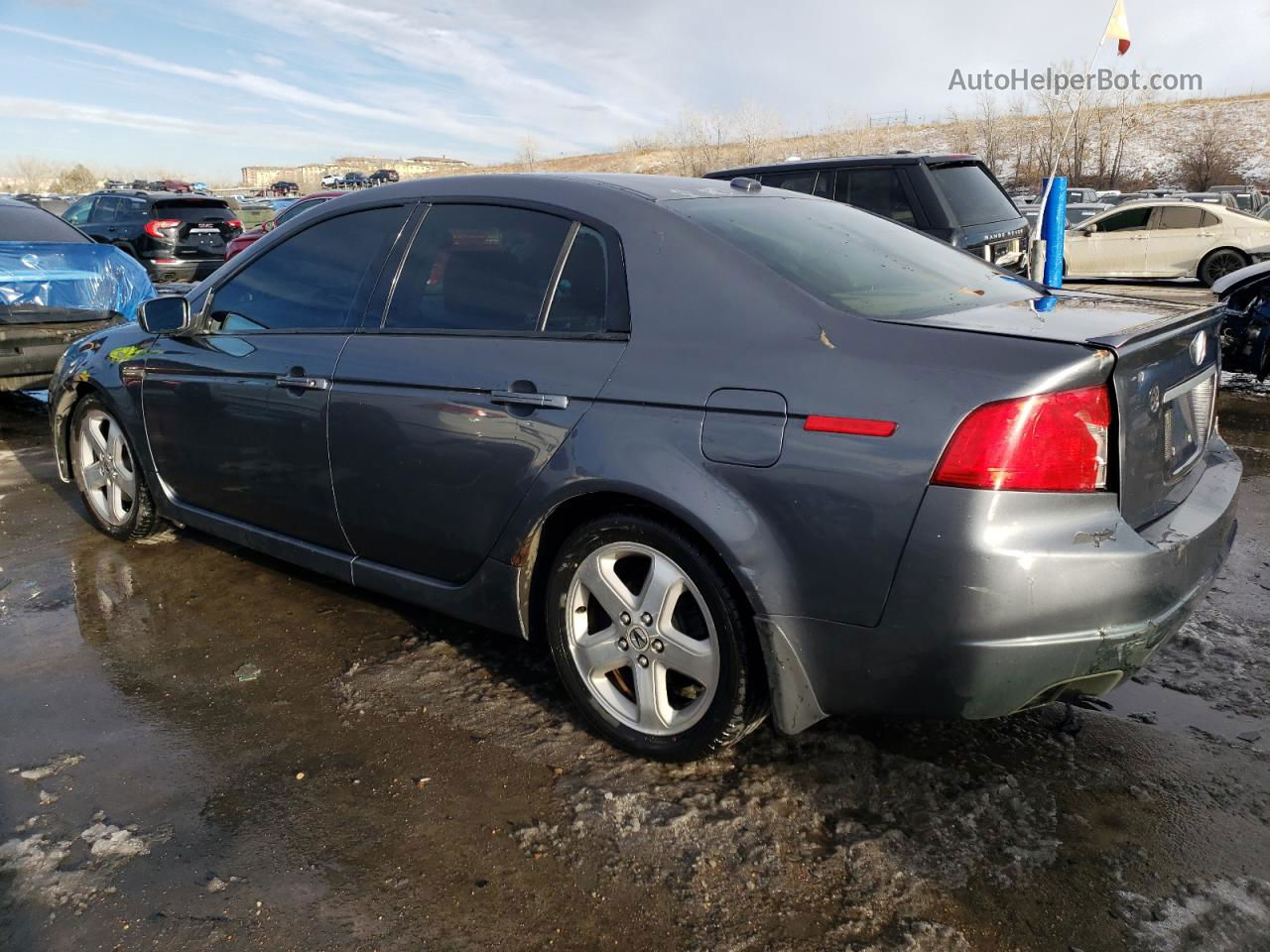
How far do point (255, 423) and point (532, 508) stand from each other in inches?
57.4

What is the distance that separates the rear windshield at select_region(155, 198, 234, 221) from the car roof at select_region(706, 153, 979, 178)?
11553 millimetres

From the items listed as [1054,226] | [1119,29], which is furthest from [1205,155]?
[1054,226]

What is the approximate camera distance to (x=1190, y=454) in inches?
102

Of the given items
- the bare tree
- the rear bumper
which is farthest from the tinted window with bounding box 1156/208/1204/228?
the bare tree

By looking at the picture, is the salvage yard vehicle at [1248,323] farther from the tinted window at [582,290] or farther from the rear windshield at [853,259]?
the tinted window at [582,290]

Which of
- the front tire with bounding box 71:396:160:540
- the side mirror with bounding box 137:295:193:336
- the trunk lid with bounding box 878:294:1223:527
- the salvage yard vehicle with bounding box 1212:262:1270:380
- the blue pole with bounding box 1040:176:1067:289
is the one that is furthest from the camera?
the blue pole with bounding box 1040:176:1067:289

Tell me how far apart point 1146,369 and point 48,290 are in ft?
27.2

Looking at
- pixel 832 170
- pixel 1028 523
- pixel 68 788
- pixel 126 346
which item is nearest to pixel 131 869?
pixel 68 788

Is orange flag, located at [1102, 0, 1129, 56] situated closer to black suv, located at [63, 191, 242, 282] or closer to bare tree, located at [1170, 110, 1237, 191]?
black suv, located at [63, 191, 242, 282]

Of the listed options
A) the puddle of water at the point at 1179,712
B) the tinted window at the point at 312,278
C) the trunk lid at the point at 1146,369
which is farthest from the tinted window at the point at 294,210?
the puddle of water at the point at 1179,712

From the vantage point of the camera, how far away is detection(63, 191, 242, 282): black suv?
645 inches

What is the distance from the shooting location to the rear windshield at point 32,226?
26.9ft

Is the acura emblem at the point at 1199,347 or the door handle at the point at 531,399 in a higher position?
the acura emblem at the point at 1199,347

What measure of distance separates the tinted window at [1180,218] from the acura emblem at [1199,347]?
16.4m
